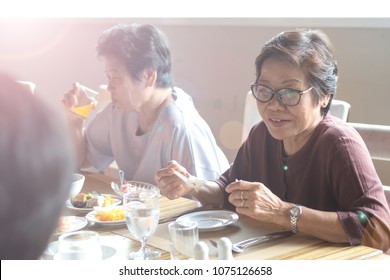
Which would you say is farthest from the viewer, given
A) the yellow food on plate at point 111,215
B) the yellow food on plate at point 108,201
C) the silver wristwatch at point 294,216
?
the yellow food on plate at point 108,201

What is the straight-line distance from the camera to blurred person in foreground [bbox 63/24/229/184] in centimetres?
204

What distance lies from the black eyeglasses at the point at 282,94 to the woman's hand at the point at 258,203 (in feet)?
0.89

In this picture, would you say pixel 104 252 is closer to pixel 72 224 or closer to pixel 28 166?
pixel 72 224

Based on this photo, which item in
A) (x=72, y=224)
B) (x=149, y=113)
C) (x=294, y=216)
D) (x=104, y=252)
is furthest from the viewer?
(x=149, y=113)

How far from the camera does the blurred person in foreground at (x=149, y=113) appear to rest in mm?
2041

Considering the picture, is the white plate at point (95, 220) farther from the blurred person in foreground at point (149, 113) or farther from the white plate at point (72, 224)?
the blurred person in foreground at point (149, 113)

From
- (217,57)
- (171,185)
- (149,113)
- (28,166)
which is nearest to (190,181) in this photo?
(171,185)

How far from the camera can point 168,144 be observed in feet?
6.73

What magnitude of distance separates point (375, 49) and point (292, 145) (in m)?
1.13

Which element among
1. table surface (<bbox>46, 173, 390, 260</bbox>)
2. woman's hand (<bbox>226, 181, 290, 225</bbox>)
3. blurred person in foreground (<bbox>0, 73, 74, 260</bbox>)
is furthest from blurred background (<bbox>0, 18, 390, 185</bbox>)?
blurred person in foreground (<bbox>0, 73, 74, 260</bbox>)

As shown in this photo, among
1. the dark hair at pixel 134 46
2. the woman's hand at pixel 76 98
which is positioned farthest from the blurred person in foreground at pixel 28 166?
the woman's hand at pixel 76 98

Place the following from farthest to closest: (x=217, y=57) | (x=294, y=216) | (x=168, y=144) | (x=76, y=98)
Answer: (x=217, y=57) < (x=76, y=98) < (x=168, y=144) < (x=294, y=216)

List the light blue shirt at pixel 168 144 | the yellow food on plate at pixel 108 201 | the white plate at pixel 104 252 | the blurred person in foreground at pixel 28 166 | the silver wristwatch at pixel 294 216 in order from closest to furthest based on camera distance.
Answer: the blurred person in foreground at pixel 28 166 → the white plate at pixel 104 252 → the silver wristwatch at pixel 294 216 → the yellow food on plate at pixel 108 201 → the light blue shirt at pixel 168 144

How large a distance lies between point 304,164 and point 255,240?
0.36 metres
